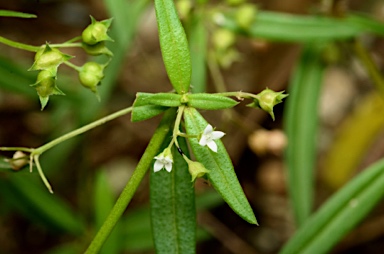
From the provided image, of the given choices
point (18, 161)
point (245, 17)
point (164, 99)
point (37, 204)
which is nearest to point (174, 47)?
point (164, 99)

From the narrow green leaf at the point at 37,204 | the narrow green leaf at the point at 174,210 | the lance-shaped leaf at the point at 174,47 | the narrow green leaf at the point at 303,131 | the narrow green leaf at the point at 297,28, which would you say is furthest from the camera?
the narrow green leaf at the point at 37,204

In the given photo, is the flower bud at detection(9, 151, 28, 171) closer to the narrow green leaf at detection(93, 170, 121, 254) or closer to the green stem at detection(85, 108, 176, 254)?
the green stem at detection(85, 108, 176, 254)


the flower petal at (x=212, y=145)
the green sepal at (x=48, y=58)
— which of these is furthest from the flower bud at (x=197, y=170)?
the green sepal at (x=48, y=58)

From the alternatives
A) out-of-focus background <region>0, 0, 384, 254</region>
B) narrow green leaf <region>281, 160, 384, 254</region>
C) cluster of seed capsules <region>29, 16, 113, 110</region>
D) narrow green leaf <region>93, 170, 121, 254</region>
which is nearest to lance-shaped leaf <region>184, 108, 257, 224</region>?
cluster of seed capsules <region>29, 16, 113, 110</region>

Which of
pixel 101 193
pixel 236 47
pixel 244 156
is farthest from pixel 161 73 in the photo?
pixel 101 193

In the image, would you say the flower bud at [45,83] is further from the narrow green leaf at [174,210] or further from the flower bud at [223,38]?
the flower bud at [223,38]

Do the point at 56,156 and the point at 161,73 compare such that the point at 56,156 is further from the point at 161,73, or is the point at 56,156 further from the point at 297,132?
the point at 297,132
